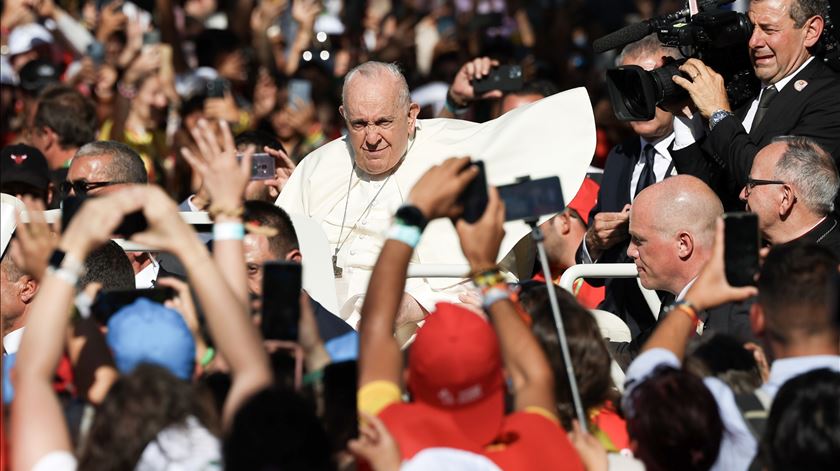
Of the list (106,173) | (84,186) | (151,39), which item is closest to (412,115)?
(106,173)

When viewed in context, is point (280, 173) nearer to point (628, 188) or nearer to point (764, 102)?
point (628, 188)

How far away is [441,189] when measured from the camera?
3.46 m

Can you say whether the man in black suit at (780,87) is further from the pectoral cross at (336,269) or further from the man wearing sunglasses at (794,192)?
the pectoral cross at (336,269)

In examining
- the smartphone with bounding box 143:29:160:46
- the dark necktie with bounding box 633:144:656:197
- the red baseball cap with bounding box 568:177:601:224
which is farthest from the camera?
the smartphone with bounding box 143:29:160:46

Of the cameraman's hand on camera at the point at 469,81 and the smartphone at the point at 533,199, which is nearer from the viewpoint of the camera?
the smartphone at the point at 533,199

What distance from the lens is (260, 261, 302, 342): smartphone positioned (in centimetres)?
346

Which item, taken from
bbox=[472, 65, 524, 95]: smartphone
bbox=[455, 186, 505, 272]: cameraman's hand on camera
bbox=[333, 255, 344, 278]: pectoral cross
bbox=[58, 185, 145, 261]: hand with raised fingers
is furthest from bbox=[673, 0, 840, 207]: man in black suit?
bbox=[58, 185, 145, 261]: hand with raised fingers

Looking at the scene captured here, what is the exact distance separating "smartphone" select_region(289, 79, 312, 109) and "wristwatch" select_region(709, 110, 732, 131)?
14.1 feet

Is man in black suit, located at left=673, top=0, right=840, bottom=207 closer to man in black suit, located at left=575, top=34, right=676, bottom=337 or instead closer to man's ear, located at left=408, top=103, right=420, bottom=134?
man in black suit, located at left=575, top=34, right=676, bottom=337

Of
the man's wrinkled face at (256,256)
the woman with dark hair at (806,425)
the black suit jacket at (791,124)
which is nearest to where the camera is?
the woman with dark hair at (806,425)

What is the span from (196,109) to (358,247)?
3.24 metres

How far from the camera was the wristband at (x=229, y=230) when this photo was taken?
3.50 m

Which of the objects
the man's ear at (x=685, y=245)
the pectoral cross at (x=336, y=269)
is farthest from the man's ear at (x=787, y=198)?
the pectoral cross at (x=336, y=269)

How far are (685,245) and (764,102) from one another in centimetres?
89
